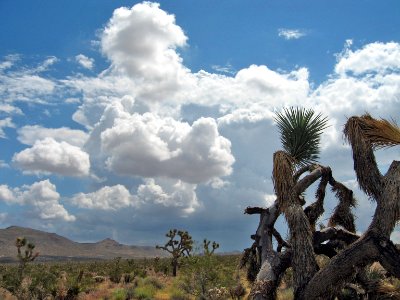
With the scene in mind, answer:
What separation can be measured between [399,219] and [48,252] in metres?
198

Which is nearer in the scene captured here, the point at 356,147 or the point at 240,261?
the point at 356,147

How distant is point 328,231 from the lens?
11.0 meters

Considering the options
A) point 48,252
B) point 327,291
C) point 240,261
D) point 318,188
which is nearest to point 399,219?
point 327,291

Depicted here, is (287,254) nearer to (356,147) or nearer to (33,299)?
(356,147)

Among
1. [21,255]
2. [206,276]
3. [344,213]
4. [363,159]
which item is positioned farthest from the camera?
[21,255]

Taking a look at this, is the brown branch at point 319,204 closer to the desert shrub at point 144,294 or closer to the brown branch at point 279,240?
the brown branch at point 279,240

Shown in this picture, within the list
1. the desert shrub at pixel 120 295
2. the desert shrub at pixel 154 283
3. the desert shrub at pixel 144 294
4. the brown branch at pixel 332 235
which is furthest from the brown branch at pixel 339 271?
the desert shrub at pixel 154 283

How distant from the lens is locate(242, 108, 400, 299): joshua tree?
9.28 metres

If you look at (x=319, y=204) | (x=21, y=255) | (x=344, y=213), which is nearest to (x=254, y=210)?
(x=319, y=204)

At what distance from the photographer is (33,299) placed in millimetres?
23750

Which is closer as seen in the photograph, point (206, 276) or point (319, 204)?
point (319, 204)

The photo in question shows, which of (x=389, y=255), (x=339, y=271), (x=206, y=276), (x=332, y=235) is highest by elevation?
(x=332, y=235)

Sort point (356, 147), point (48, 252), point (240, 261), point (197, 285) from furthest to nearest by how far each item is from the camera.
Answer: point (48, 252), point (197, 285), point (240, 261), point (356, 147)

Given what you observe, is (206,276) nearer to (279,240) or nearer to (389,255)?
(279,240)
